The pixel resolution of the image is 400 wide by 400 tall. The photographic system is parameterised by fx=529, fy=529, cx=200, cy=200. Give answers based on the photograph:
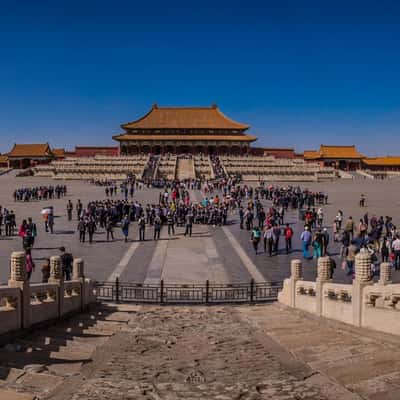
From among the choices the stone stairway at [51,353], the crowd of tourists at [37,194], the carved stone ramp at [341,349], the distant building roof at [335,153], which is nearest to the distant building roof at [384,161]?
the distant building roof at [335,153]

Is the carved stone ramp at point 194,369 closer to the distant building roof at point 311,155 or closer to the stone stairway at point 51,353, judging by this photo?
the stone stairway at point 51,353

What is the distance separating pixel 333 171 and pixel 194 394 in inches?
2474

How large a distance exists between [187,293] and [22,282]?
510 centimetres

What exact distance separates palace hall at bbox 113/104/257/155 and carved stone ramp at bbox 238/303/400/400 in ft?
254

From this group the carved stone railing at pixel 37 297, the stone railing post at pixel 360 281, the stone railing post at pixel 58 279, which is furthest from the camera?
the stone railing post at pixel 58 279

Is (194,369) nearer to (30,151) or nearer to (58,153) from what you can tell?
(30,151)

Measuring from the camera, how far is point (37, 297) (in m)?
9.84

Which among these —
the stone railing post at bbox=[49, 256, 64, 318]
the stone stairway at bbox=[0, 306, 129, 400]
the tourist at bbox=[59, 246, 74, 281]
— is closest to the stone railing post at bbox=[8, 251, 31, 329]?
the stone stairway at bbox=[0, 306, 129, 400]

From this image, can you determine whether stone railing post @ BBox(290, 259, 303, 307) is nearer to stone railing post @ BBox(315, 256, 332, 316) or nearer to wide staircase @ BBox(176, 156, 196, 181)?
stone railing post @ BBox(315, 256, 332, 316)

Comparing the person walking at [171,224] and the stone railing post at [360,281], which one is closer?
the stone railing post at [360,281]

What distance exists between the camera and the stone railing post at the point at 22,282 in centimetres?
886

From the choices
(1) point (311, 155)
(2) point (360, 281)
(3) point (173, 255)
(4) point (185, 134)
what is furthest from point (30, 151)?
(2) point (360, 281)

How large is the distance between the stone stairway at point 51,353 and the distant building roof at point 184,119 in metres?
81.9

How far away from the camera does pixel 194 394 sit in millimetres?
6027
